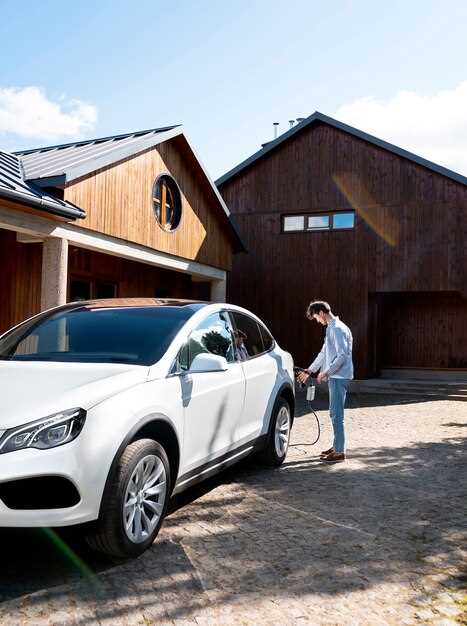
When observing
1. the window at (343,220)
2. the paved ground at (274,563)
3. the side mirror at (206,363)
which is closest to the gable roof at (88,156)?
the window at (343,220)

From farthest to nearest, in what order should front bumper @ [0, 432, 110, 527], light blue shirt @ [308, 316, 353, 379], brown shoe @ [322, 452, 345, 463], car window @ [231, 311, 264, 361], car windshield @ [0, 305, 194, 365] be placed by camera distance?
brown shoe @ [322, 452, 345, 463]
light blue shirt @ [308, 316, 353, 379]
car window @ [231, 311, 264, 361]
car windshield @ [0, 305, 194, 365]
front bumper @ [0, 432, 110, 527]

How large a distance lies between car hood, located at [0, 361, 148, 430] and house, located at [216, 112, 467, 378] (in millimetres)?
14759

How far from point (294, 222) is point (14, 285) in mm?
10422

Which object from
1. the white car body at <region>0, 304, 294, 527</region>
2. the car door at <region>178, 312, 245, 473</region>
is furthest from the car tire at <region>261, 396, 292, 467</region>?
the car door at <region>178, 312, 245, 473</region>

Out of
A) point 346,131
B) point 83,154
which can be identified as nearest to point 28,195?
point 83,154

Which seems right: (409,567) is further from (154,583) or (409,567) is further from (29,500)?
(29,500)

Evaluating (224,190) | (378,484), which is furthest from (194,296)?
(378,484)

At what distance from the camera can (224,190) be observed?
20219 mm

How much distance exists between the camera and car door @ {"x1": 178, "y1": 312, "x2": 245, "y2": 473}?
4527mm

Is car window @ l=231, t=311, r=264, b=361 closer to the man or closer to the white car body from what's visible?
the white car body

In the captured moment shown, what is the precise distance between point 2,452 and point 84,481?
48cm

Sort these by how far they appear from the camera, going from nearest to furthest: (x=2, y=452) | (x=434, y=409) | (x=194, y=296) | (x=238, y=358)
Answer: (x=2, y=452) → (x=238, y=358) → (x=434, y=409) → (x=194, y=296)

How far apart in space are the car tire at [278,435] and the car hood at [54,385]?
2.66 meters

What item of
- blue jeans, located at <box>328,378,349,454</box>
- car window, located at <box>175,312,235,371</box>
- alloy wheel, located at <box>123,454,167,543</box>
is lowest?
alloy wheel, located at <box>123,454,167,543</box>
